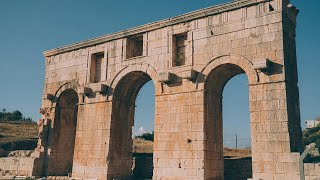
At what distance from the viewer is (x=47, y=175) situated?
17.0 metres

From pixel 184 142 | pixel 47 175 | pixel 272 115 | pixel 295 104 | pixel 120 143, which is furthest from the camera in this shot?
pixel 47 175

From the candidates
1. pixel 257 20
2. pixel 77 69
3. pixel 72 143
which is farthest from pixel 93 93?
pixel 257 20

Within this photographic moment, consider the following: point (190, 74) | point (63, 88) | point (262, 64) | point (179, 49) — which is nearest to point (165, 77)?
point (190, 74)

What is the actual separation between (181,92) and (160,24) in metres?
3.53

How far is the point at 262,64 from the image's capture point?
1110cm

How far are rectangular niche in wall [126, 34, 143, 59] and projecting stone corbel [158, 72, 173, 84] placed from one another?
2.82 meters

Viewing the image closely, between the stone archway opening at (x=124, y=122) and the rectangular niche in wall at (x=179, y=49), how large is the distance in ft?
6.44

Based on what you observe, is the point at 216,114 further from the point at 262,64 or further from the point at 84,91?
the point at 84,91

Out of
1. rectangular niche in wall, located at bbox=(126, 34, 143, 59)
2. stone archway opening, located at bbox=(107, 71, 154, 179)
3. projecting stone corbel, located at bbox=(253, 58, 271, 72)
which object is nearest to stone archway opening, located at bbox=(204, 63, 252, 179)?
projecting stone corbel, located at bbox=(253, 58, 271, 72)

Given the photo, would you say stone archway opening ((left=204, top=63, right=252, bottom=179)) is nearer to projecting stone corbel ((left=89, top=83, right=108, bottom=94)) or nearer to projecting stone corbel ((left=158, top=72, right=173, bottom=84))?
projecting stone corbel ((left=158, top=72, right=173, bottom=84))

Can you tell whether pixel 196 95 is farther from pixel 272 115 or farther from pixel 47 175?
pixel 47 175

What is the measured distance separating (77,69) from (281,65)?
10.8 m

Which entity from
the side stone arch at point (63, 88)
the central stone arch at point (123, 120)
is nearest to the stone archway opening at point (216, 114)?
the central stone arch at point (123, 120)

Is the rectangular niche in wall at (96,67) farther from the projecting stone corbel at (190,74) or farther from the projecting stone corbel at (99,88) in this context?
the projecting stone corbel at (190,74)
